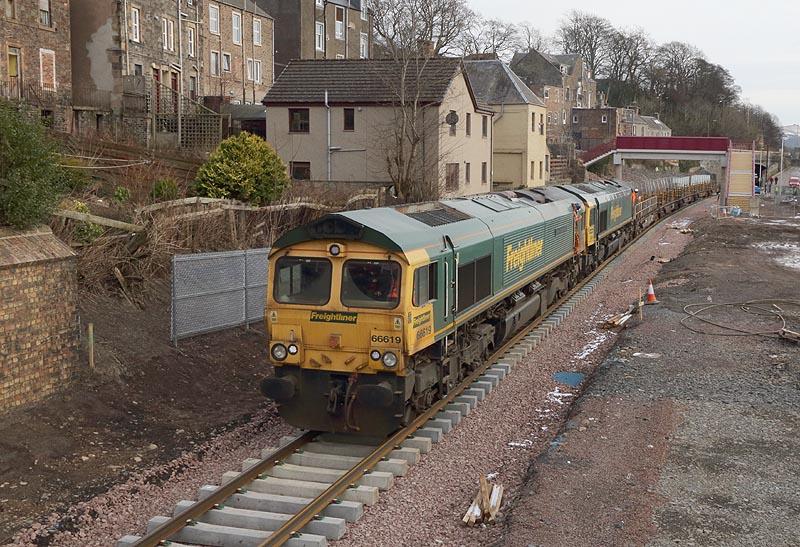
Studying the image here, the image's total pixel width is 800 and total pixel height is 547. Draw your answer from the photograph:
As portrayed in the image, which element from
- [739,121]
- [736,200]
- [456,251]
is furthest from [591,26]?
[456,251]

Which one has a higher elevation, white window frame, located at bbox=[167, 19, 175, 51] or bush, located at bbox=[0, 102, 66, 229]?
white window frame, located at bbox=[167, 19, 175, 51]

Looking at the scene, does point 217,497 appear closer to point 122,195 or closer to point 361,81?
point 122,195

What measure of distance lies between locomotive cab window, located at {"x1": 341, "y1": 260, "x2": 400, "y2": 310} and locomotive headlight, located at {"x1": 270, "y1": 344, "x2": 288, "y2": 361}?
1056mm

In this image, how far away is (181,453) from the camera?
37.5ft

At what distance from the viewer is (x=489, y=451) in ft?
37.4

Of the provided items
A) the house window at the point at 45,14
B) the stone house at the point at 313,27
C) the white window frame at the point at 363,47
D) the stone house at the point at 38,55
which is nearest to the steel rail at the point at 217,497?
the stone house at the point at 38,55

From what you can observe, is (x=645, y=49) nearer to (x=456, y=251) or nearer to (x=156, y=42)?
(x=156, y=42)

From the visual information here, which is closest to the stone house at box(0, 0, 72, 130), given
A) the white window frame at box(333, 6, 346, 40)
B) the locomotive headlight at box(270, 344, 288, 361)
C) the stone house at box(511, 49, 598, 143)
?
the locomotive headlight at box(270, 344, 288, 361)

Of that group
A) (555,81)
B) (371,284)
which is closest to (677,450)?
(371,284)

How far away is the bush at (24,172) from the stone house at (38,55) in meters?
15.8

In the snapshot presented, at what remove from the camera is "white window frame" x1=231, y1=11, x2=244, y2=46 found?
51.7 metres

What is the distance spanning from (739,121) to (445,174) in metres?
88.6

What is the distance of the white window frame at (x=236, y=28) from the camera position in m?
51.7

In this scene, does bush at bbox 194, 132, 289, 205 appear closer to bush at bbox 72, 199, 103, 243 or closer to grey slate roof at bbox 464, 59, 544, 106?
bush at bbox 72, 199, 103, 243
